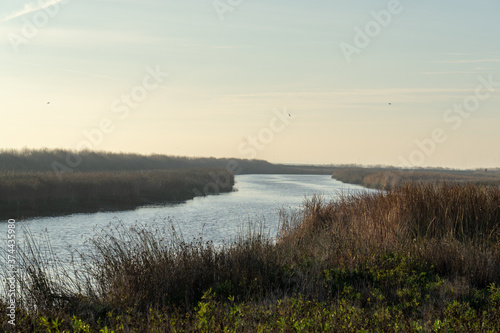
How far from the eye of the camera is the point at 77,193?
1031 inches

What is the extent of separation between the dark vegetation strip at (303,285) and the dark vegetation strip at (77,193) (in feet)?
50.5

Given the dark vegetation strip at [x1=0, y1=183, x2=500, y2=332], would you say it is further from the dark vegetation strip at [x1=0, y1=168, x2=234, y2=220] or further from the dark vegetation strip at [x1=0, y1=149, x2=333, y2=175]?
the dark vegetation strip at [x1=0, y1=149, x2=333, y2=175]

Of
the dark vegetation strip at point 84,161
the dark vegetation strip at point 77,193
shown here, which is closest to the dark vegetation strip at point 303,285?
the dark vegetation strip at point 77,193

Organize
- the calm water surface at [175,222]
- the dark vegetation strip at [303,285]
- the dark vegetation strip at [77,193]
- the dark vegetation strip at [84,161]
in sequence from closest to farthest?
the dark vegetation strip at [303,285] < the calm water surface at [175,222] < the dark vegetation strip at [77,193] < the dark vegetation strip at [84,161]

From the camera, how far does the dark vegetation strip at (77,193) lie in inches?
896

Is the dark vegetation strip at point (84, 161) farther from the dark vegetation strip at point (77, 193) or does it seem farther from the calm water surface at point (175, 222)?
the calm water surface at point (175, 222)

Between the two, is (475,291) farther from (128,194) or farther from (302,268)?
(128,194)

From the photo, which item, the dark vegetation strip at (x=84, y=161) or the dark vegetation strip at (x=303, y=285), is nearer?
the dark vegetation strip at (x=303, y=285)

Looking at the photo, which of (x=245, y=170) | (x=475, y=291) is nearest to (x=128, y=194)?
(x=475, y=291)

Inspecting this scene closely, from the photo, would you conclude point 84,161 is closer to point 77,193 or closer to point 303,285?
point 77,193

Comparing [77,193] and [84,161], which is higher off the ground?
[84,161]

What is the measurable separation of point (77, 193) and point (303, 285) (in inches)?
853

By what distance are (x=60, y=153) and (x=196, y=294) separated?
5067cm

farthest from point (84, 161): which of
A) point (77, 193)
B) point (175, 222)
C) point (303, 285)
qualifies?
point (303, 285)
